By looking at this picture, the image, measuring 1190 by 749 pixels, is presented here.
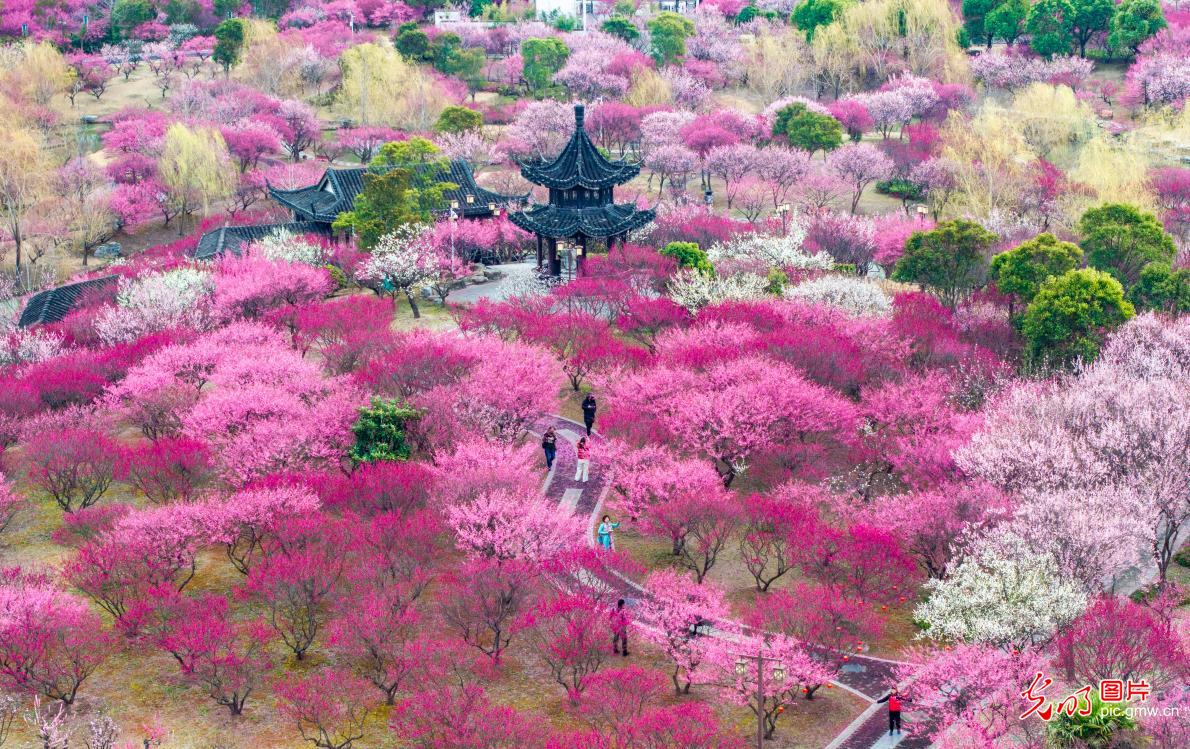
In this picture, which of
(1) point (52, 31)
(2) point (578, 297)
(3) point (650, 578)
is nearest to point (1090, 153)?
(2) point (578, 297)

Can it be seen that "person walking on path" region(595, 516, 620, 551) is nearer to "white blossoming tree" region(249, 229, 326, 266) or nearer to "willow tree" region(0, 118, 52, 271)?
"white blossoming tree" region(249, 229, 326, 266)

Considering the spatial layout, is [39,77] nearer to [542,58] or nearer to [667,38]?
[542,58]

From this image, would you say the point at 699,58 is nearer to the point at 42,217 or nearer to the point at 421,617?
the point at 42,217

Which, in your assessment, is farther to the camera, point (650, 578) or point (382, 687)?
point (650, 578)

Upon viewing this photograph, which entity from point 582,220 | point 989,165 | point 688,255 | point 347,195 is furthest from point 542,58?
point 688,255

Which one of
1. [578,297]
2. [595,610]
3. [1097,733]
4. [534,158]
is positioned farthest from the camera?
[534,158]

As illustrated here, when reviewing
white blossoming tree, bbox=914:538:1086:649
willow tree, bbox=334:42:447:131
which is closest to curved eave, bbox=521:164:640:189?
white blossoming tree, bbox=914:538:1086:649
